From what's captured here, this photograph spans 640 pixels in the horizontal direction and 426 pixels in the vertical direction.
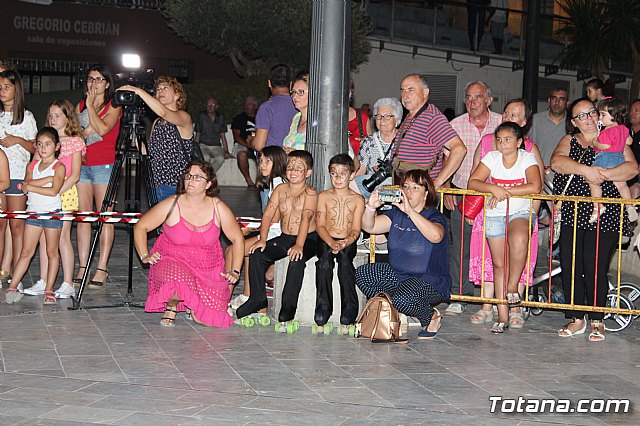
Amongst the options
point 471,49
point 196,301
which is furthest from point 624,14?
point 196,301

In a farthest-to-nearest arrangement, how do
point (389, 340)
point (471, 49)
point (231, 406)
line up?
point (471, 49), point (389, 340), point (231, 406)

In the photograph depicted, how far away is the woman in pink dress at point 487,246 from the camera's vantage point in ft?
29.8

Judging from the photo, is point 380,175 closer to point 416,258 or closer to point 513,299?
point 416,258

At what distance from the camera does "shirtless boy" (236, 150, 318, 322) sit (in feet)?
28.1

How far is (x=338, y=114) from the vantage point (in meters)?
8.84

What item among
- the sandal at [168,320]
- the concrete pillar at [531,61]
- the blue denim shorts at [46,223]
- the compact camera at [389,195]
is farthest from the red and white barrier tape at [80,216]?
the concrete pillar at [531,61]

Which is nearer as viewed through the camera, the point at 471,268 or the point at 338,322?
the point at 338,322

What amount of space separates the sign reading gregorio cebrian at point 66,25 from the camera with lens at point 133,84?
15.1 metres

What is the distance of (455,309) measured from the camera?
9.55m

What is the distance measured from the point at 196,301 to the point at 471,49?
19993 millimetres

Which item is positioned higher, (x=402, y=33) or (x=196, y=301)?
(x=402, y=33)

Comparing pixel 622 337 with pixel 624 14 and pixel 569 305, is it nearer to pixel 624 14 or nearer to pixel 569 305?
pixel 569 305

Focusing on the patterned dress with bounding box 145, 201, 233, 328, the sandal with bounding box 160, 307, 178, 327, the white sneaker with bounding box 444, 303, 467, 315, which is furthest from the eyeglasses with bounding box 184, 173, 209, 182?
the white sneaker with bounding box 444, 303, 467, 315

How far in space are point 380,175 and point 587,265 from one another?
1.81 m
